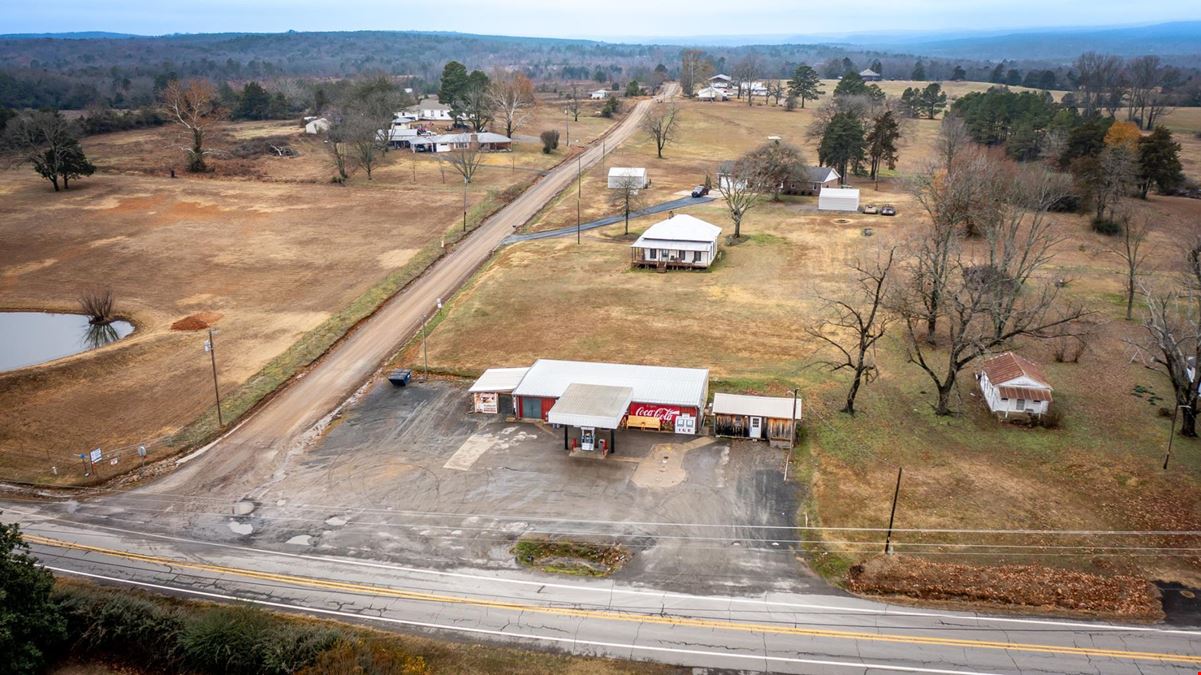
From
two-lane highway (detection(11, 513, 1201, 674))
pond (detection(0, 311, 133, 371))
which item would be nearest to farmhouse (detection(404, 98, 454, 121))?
pond (detection(0, 311, 133, 371))

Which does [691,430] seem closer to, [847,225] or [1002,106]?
[847,225]

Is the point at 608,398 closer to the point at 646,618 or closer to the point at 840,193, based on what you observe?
the point at 646,618

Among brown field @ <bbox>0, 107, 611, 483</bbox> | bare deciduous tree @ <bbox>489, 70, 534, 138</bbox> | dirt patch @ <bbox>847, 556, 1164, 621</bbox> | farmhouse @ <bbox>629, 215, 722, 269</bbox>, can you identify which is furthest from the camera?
bare deciduous tree @ <bbox>489, 70, 534, 138</bbox>

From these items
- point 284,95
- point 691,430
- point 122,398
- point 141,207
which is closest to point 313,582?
point 691,430

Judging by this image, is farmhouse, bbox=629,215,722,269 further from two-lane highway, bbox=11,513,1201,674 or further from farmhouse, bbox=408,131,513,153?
farmhouse, bbox=408,131,513,153

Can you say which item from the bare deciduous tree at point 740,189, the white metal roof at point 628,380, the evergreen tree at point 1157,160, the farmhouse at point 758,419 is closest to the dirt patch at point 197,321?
the white metal roof at point 628,380

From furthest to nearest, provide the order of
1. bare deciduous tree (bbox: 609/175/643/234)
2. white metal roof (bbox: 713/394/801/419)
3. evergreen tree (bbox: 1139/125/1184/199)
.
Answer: evergreen tree (bbox: 1139/125/1184/199)
bare deciduous tree (bbox: 609/175/643/234)
white metal roof (bbox: 713/394/801/419)

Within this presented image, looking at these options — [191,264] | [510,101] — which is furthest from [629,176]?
[510,101]
